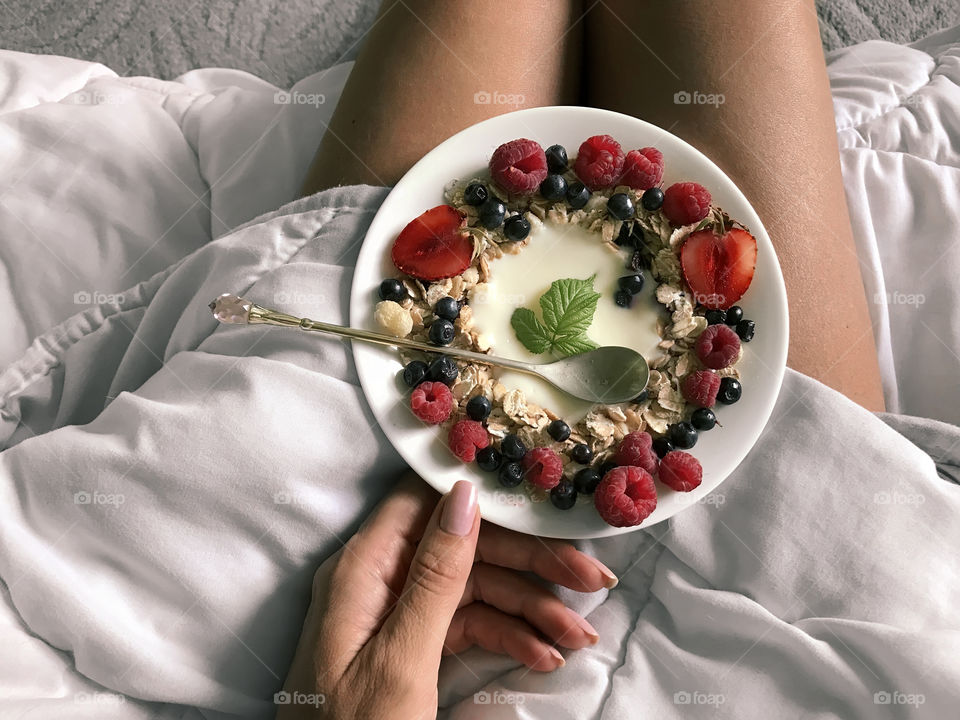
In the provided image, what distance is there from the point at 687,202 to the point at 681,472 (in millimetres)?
268

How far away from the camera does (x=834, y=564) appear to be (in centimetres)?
68

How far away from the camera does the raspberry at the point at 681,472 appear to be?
0.70 meters

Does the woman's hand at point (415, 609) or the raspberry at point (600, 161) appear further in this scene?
the raspberry at point (600, 161)

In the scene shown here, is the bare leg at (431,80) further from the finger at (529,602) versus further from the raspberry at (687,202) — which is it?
the finger at (529,602)

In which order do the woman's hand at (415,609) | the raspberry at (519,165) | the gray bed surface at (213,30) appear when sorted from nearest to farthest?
the woman's hand at (415,609)
the raspberry at (519,165)
the gray bed surface at (213,30)

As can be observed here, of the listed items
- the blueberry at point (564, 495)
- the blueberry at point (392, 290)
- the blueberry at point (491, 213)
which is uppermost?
the blueberry at point (491, 213)

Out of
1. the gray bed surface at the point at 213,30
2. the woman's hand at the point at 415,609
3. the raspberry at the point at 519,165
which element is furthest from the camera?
the gray bed surface at the point at 213,30

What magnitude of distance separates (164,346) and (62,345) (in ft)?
0.40

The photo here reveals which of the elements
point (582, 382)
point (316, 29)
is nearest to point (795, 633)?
point (582, 382)

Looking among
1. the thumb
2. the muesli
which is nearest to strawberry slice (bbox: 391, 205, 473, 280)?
the muesli

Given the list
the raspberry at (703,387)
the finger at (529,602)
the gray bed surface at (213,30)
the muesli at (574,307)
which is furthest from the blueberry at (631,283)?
the gray bed surface at (213,30)

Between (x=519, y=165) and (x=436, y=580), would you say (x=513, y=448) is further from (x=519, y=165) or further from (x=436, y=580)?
(x=519, y=165)

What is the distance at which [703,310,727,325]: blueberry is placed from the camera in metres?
0.75

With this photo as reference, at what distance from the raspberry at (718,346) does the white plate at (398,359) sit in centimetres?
3
